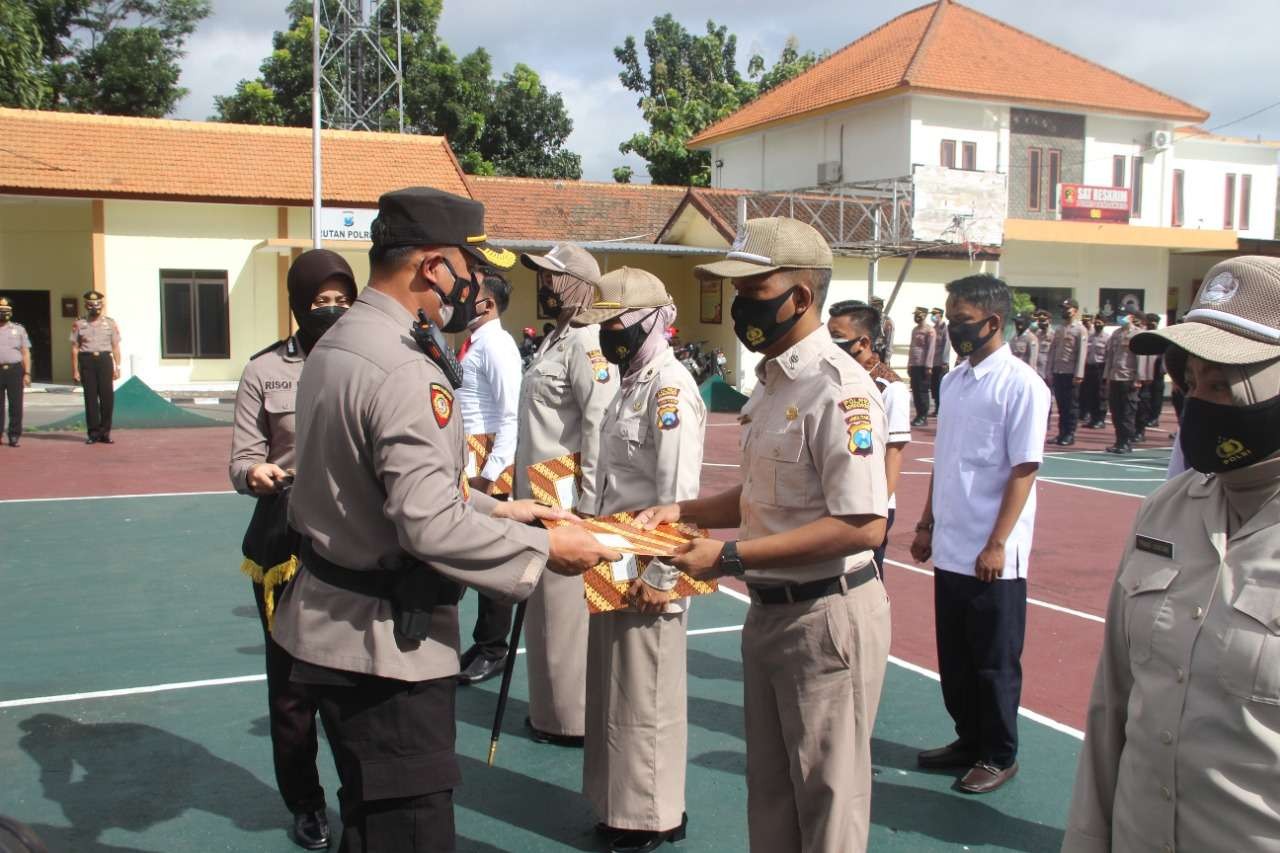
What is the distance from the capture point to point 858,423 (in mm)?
2979

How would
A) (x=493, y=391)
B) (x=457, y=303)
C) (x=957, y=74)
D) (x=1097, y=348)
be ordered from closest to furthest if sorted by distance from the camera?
1. (x=457, y=303)
2. (x=493, y=391)
3. (x=1097, y=348)
4. (x=957, y=74)

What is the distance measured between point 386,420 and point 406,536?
274 millimetres

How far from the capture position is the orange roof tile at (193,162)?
22.4 metres

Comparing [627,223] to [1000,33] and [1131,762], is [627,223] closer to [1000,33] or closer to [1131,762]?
[1000,33]

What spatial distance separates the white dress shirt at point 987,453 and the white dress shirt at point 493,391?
2.21 metres

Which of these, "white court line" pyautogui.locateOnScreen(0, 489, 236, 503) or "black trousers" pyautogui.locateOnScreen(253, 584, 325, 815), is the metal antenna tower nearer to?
"white court line" pyautogui.locateOnScreen(0, 489, 236, 503)

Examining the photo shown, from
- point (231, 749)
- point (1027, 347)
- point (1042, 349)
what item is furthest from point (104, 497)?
point (1042, 349)

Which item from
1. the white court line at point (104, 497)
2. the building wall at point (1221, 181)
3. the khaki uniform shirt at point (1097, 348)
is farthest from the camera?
the building wall at point (1221, 181)

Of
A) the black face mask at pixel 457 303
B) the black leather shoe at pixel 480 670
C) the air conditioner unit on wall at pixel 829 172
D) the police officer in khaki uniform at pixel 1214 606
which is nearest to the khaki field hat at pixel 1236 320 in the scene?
the police officer in khaki uniform at pixel 1214 606

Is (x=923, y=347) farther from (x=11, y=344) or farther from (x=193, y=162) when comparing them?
(x=193, y=162)

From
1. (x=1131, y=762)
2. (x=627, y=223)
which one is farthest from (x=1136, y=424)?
(x=1131, y=762)

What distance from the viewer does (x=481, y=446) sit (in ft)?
18.8

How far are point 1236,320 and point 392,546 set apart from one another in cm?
187

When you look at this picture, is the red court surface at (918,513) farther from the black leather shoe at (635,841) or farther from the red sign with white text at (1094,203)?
the red sign with white text at (1094,203)
